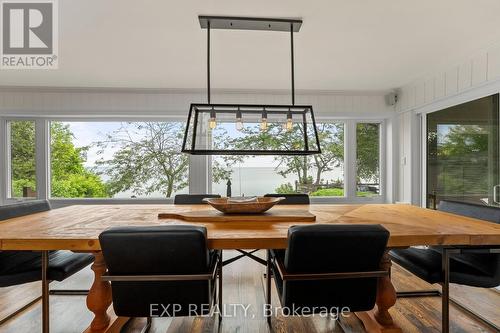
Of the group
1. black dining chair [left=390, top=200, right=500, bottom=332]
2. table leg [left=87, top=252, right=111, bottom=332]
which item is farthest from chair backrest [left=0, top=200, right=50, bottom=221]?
black dining chair [left=390, top=200, right=500, bottom=332]

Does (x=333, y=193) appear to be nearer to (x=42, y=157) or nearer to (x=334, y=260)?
(x=334, y=260)

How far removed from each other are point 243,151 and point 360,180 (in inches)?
101

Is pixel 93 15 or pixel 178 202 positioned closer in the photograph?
pixel 93 15

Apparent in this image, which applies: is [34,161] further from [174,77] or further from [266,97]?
[266,97]

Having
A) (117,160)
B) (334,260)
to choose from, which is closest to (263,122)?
(334,260)

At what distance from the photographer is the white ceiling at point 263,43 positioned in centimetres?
191

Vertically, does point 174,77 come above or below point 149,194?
above

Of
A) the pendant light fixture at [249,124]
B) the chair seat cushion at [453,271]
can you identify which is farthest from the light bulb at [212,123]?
the chair seat cushion at [453,271]

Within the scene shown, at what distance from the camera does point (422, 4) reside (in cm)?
185

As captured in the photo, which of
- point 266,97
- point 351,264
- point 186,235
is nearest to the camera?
point 186,235

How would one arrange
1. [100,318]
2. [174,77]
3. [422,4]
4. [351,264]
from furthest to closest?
[174,77] < [422,4] < [100,318] < [351,264]

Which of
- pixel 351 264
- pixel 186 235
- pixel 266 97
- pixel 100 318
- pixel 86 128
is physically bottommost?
pixel 100 318

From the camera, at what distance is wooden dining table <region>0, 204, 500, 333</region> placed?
1.38 metres

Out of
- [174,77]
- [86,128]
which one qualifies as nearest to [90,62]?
[174,77]
